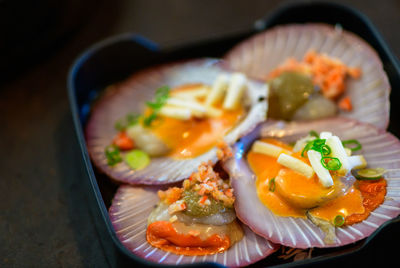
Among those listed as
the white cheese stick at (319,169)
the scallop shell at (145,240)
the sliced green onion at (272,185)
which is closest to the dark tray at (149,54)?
the scallop shell at (145,240)

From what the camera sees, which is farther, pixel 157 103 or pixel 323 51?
pixel 323 51

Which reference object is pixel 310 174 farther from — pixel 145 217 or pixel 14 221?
pixel 14 221

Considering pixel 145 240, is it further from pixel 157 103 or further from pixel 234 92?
pixel 234 92

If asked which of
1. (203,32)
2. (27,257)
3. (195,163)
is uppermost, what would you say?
(203,32)

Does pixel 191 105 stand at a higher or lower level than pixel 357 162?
higher

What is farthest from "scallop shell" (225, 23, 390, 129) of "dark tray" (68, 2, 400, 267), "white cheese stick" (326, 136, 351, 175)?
"white cheese stick" (326, 136, 351, 175)

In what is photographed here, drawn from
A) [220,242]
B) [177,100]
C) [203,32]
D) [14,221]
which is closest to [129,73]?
[177,100]

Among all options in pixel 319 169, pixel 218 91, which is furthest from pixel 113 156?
pixel 319 169

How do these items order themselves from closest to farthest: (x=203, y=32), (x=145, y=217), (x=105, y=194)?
(x=145, y=217) → (x=105, y=194) → (x=203, y=32)
